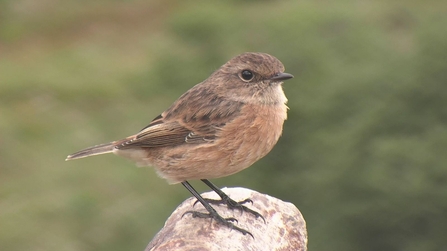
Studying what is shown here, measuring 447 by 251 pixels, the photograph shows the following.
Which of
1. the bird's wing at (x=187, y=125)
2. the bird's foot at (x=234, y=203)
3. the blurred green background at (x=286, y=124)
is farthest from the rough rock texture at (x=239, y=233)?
the blurred green background at (x=286, y=124)

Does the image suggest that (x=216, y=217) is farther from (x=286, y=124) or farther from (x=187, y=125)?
(x=286, y=124)

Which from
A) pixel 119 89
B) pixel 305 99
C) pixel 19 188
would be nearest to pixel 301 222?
pixel 305 99

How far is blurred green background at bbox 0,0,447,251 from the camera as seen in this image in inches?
396

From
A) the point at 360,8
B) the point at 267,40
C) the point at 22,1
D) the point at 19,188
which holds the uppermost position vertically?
the point at 22,1

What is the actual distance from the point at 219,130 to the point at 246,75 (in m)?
0.61

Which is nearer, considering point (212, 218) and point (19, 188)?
point (212, 218)

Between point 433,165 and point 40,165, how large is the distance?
7187 mm

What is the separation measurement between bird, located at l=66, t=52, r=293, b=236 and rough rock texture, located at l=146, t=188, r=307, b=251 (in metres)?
0.11

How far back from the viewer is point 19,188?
45.3ft

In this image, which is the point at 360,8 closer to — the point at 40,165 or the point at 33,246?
the point at 40,165

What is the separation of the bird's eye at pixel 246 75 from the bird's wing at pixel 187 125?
26 cm

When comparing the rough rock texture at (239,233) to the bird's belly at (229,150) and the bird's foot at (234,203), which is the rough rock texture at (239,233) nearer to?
the bird's foot at (234,203)

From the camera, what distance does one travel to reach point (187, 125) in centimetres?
751

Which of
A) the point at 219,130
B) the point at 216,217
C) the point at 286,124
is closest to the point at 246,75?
the point at 219,130
